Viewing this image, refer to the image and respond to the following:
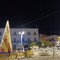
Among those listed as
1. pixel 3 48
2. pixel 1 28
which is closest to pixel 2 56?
pixel 3 48

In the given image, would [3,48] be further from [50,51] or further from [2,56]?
[50,51]

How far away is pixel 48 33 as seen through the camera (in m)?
95.5

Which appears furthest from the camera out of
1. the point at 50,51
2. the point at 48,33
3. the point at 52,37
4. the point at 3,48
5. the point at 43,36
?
the point at 48,33

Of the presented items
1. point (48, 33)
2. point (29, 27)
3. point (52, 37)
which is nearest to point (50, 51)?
point (29, 27)

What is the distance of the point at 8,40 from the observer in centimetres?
2142

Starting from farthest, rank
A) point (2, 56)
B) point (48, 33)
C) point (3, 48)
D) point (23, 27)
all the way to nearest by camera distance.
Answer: point (48, 33) < point (23, 27) < point (3, 48) < point (2, 56)

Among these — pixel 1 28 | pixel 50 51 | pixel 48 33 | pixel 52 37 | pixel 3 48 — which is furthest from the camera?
A: pixel 48 33

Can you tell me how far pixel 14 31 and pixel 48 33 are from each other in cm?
2834

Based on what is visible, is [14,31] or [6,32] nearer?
[6,32]

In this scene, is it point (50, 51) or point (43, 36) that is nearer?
point (50, 51)

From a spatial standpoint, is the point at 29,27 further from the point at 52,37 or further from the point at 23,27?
the point at 52,37

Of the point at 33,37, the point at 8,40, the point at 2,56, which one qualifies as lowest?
the point at 2,56

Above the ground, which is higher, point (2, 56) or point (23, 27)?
point (23, 27)

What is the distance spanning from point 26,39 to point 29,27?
6.93 meters
